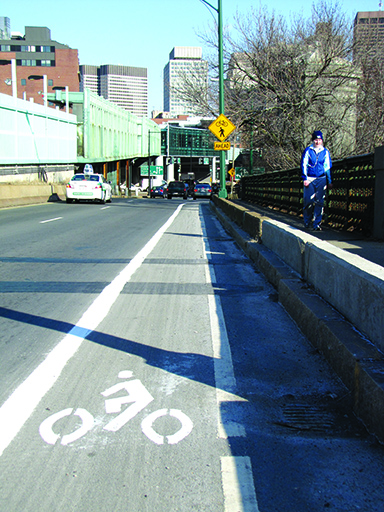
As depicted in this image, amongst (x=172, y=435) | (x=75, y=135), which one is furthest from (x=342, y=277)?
(x=75, y=135)

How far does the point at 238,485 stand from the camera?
269cm

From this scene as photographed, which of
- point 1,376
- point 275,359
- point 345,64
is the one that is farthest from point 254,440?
point 345,64

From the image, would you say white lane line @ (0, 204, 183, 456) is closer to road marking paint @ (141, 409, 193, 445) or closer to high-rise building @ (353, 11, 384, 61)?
road marking paint @ (141, 409, 193, 445)

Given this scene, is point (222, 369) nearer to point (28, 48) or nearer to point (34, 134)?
point (34, 134)

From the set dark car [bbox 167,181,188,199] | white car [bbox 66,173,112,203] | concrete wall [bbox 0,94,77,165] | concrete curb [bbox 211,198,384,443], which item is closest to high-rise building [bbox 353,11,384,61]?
white car [bbox 66,173,112,203]

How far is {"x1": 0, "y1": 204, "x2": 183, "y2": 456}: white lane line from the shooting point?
3.31 m

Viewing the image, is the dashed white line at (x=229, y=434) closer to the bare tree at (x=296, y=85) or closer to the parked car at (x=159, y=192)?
the bare tree at (x=296, y=85)

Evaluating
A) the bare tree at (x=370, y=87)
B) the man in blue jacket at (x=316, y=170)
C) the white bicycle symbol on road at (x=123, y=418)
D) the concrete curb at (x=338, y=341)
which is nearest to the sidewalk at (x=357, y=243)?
the man in blue jacket at (x=316, y=170)

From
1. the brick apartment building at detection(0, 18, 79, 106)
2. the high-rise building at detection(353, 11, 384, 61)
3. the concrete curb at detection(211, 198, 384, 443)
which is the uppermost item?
the brick apartment building at detection(0, 18, 79, 106)

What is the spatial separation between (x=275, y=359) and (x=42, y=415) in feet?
6.40

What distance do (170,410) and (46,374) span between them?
1.10 metres

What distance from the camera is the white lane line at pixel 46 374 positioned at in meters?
3.31

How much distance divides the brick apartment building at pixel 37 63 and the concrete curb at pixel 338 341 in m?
82.8

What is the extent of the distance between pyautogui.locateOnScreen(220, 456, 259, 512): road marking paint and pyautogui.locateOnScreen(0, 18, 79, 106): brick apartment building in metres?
86.0
